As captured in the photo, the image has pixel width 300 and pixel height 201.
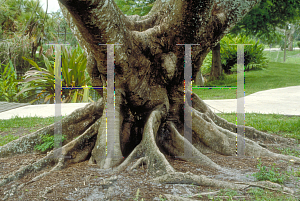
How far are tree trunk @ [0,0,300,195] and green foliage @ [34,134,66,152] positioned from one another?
0.31ft

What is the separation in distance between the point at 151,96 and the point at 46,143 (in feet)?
5.83

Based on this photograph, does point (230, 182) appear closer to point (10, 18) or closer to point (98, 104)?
point (98, 104)

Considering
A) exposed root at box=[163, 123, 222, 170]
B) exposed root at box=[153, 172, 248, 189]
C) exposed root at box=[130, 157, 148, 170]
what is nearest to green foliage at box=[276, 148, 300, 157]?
exposed root at box=[163, 123, 222, 170]

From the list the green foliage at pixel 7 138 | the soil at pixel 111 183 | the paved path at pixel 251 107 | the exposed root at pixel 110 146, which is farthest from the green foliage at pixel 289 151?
the green foliage at pixel 7 138

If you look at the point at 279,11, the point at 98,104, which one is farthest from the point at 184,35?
the point at 279,11

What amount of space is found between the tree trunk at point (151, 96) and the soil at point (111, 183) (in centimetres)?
13

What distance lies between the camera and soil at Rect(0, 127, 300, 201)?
257 centimetres

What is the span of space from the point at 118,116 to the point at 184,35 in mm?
1428

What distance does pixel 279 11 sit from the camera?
498 inches

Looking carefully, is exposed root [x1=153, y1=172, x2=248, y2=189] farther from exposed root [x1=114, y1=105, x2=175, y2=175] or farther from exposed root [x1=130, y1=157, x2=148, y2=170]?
exposed root [x1=130, y1=157, x2=148, y2=170]

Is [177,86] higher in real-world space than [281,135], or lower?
higher

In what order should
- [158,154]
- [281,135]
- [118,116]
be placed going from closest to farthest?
1. [158,154]
2. [118,116]
3. [281,135]

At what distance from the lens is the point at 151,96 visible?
386 centimetres

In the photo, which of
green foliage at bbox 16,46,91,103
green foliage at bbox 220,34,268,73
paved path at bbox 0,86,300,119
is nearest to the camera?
paved path at bbox 0,86,300,119
